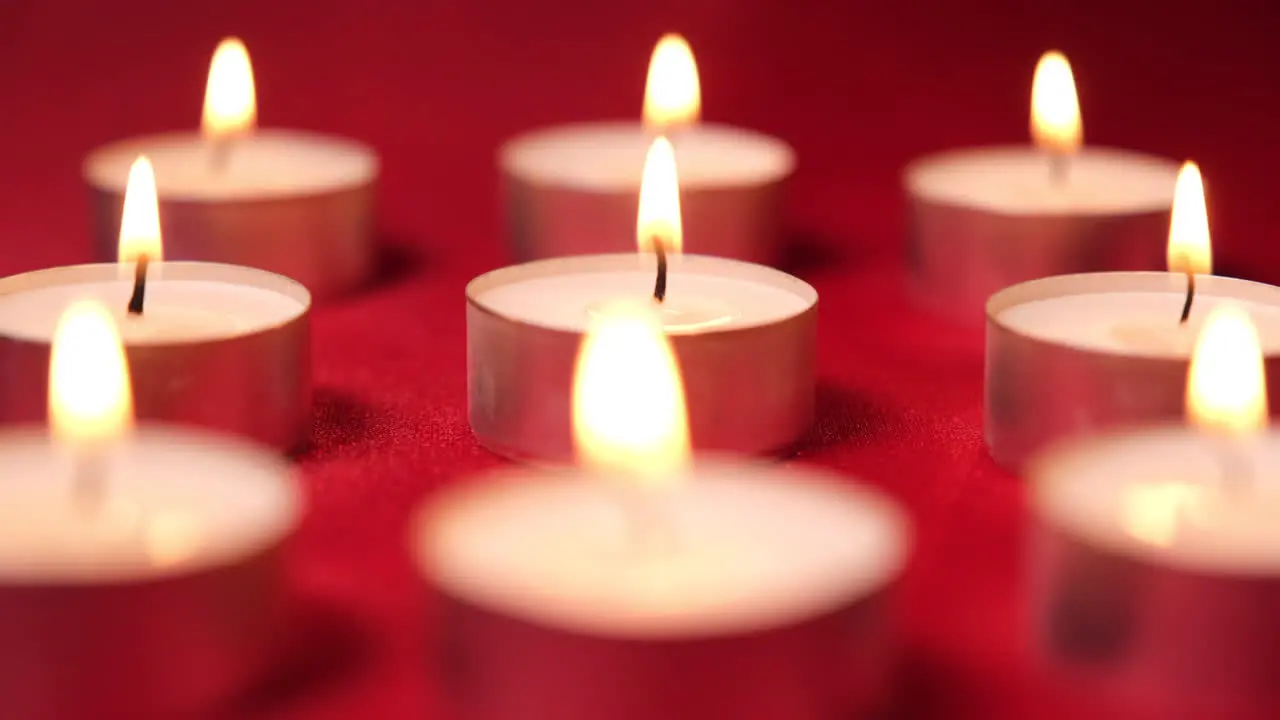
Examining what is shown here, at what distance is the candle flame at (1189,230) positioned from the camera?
131 centimetres

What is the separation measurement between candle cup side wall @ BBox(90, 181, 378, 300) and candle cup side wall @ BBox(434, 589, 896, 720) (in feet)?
2.37

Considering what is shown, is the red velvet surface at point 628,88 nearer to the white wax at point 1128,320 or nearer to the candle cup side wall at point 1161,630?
the white wax at point 1128,320

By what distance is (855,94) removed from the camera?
6.39 ft

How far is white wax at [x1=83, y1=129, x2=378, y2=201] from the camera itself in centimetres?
165

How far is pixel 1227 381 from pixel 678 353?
1.05 ft

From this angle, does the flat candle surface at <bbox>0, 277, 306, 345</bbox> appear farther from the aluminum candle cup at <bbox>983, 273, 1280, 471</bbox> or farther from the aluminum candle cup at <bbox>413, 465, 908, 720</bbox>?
the aluminum candle cup at <bbox>983, 273, 1280, 471</bbox>

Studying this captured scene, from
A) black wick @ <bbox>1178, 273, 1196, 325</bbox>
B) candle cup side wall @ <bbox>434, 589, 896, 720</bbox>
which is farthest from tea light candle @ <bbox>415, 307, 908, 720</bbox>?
black wick @ <bbox>1178, 273, 1196, 325</bbox>

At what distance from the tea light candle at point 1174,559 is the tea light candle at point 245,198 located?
727mm

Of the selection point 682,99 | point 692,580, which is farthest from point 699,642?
point 682,99

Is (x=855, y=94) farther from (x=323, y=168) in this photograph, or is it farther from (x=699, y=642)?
(x=699, y=642)

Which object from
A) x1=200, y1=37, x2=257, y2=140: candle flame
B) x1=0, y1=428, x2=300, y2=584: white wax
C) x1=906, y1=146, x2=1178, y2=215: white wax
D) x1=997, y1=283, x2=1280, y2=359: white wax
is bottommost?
x1=0, y1=428, x2=300, y2=584: white wax

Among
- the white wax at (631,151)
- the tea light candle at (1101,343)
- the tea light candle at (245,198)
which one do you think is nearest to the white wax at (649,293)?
the tea light candle at (1101,343)

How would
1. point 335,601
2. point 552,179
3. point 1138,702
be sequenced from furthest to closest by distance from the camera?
point 552,179
point 335,601
point 1138,702

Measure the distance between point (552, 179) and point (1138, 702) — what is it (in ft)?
2.59
